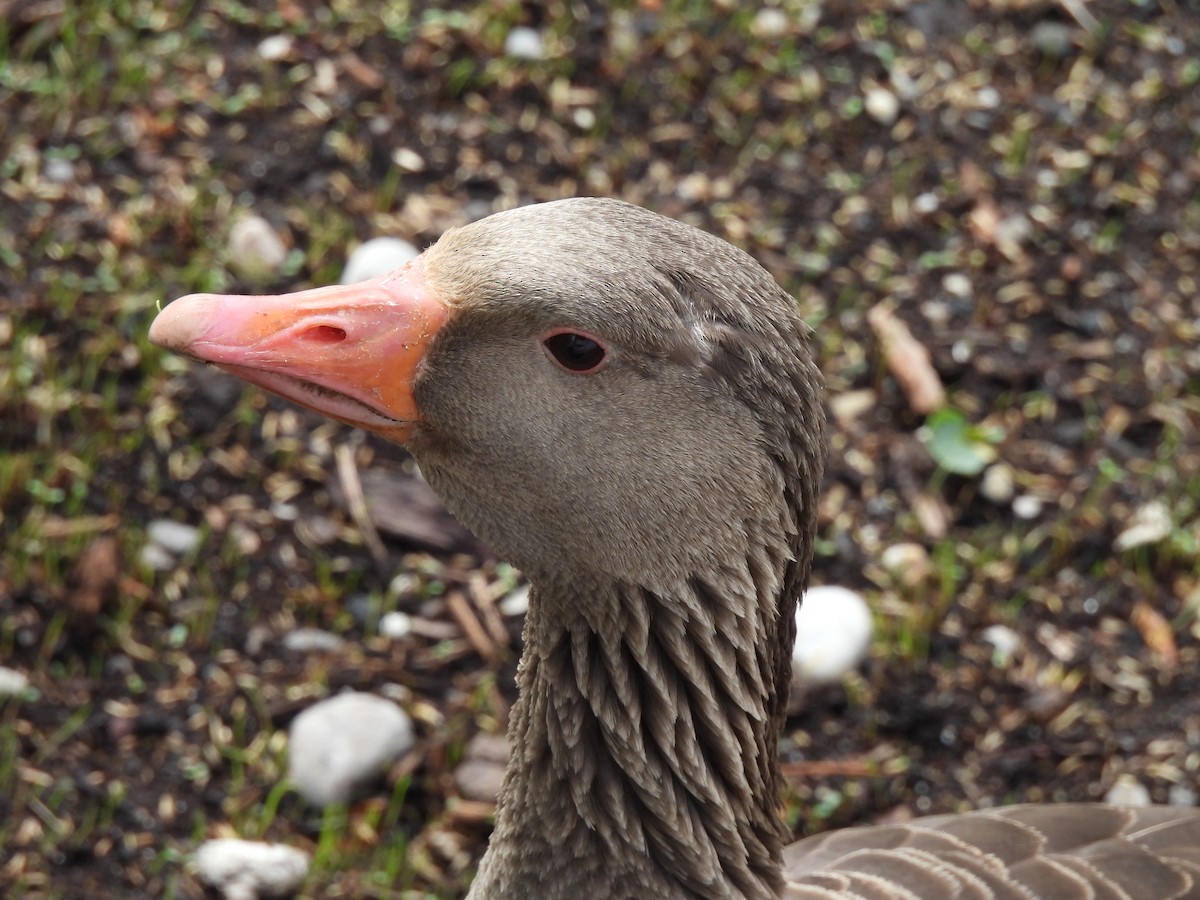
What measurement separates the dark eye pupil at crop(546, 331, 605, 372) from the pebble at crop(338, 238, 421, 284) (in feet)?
7.67

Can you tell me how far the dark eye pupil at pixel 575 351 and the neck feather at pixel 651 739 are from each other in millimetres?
371

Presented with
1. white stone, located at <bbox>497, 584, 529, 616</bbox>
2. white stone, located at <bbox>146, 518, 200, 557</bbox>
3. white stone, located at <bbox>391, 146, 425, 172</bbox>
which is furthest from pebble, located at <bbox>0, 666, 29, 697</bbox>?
white stone, located at <bbox>391, 146, 425, 172</bbox>

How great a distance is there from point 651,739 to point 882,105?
11.3 feet

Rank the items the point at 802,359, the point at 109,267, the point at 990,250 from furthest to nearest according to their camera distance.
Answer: the point at 990,250
the point at 109,267
the point at 802,359

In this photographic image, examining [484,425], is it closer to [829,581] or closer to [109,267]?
[829,581]

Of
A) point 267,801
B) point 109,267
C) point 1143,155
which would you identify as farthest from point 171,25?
point 1143,155

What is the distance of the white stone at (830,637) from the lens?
12.9 feet

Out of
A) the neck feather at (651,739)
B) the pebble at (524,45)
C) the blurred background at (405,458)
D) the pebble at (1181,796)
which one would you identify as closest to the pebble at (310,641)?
the blurred background at (405,458)

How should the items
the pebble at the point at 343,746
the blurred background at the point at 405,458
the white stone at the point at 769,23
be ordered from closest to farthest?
the pebble at the point at 343,746 → the blurred background at the point at 405,458 → the white stone at the point at 769,23

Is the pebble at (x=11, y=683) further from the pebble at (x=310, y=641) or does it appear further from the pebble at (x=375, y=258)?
the pebble at (x=375, y=258)

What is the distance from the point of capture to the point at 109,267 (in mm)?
4570

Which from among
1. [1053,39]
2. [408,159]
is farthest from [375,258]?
[1053,39]

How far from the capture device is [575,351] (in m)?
2.24

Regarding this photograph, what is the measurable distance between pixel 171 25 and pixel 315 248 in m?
1.19
